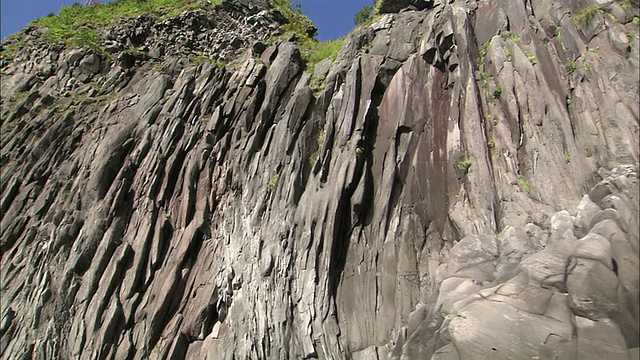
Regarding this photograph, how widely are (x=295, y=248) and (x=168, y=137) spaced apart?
28.2ft

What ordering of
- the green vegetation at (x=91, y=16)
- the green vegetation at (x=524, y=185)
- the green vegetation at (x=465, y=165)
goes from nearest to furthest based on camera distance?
the green vegetation at (x=524, y=185), the green vegetation at (x=465, y=165), the green vegetation at (x=91, y=16)

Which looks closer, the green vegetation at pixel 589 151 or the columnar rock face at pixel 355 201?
the columnar rock face at pixel 355 201

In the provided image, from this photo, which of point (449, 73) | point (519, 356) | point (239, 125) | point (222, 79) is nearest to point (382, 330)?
point (519, 356)

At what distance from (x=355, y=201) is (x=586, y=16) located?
8.94 meters

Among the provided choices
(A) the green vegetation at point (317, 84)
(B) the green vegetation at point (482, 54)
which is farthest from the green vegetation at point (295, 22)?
(B) the green vegetation at point (482, 54)

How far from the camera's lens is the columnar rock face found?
32.5 ft

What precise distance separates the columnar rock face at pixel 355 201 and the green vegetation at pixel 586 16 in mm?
190

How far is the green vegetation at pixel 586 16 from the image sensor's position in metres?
13.0

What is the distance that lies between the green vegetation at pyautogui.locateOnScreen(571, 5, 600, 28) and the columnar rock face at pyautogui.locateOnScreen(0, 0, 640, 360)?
0.62ft

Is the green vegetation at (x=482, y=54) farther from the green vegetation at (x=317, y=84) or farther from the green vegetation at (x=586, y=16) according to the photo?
the green vegetation at (x=317, y=84)

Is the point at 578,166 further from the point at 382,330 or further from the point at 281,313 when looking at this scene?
the point at 281,313

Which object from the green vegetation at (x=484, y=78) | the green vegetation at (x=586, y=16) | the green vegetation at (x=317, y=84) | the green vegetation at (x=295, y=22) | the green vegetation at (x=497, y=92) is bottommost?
the green vegetation at (x=497, y=92)

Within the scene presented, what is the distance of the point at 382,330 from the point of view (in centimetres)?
1227

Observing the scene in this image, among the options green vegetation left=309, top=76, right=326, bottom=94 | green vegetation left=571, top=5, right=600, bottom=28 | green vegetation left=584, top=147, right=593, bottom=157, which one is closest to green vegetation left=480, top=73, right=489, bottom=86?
green vegetation left=571, top=5, right=600, bottom=28
